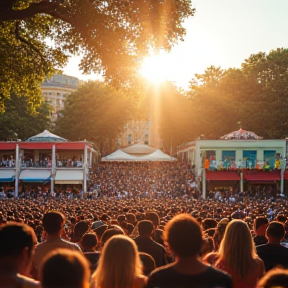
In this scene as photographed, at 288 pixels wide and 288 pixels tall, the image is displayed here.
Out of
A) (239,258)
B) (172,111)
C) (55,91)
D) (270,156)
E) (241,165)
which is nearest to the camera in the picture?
(239,258)

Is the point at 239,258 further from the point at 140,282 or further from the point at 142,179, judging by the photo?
the point at 142,179

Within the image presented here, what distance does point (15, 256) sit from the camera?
430 centimetres

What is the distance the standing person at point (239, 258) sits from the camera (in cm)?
573

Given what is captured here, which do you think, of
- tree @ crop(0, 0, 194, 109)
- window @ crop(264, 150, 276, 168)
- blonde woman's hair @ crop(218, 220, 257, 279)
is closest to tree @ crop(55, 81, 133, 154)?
window @ crop(264, 150, 276, 168)

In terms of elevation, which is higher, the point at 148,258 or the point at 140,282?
the point at 140,282

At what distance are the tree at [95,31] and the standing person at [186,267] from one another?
1061cm

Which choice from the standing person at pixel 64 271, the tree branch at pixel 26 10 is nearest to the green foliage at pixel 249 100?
the tree branch at pixel 26 10

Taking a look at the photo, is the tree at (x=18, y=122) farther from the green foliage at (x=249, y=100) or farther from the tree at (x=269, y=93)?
the tree at (x=269, y=93)

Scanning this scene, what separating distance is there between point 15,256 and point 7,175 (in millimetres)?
48611

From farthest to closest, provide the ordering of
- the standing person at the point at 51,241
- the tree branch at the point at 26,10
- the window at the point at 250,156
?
the window at the point at 250,156, the tree branch at the point at 26,10, the standing person at the point at 51,241

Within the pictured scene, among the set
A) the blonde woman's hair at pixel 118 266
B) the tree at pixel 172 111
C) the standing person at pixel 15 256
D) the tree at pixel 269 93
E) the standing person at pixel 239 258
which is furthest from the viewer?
the tree at pixel 172 111

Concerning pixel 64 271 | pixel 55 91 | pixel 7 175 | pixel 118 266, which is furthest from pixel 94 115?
pixel 64 271

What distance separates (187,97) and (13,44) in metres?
50.2

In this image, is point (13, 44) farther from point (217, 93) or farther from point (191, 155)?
point (217, 93)
